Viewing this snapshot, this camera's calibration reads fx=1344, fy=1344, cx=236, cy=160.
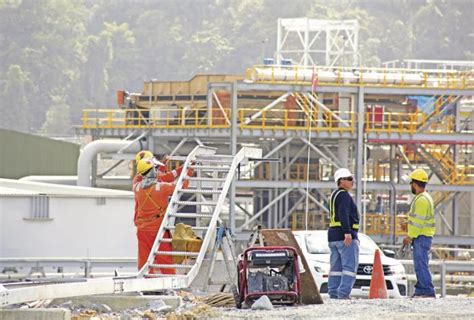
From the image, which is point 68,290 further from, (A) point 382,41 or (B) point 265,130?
(A) point 382,41

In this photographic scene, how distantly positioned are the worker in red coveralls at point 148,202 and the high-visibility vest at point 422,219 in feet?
10.1

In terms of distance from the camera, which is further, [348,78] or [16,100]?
[16,100]

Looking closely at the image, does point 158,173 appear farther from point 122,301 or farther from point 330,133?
point 330,133

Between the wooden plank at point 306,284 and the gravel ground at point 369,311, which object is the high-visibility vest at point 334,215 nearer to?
the wooden plank at point 306,284

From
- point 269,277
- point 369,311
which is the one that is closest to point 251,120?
point 269,277

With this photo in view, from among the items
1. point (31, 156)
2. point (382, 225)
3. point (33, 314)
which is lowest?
point (382, 225)

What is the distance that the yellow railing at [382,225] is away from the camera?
48906 millimetres

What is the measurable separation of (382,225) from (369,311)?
35.7 meters

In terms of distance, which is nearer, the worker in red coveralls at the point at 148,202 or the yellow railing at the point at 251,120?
the worker in red coveralls at the point at 148,202

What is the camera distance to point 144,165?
58.6ft

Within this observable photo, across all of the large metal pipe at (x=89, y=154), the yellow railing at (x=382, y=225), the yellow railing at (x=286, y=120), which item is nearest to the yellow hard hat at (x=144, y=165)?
the yellow railing at (x=286, y=120)

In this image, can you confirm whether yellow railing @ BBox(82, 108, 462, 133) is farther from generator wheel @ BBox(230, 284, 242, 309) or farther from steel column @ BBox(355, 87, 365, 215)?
generator wheel @ BBox(230, 284, 242, 309)

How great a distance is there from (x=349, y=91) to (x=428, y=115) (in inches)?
154

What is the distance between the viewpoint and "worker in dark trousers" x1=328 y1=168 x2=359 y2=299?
55.1 feet
